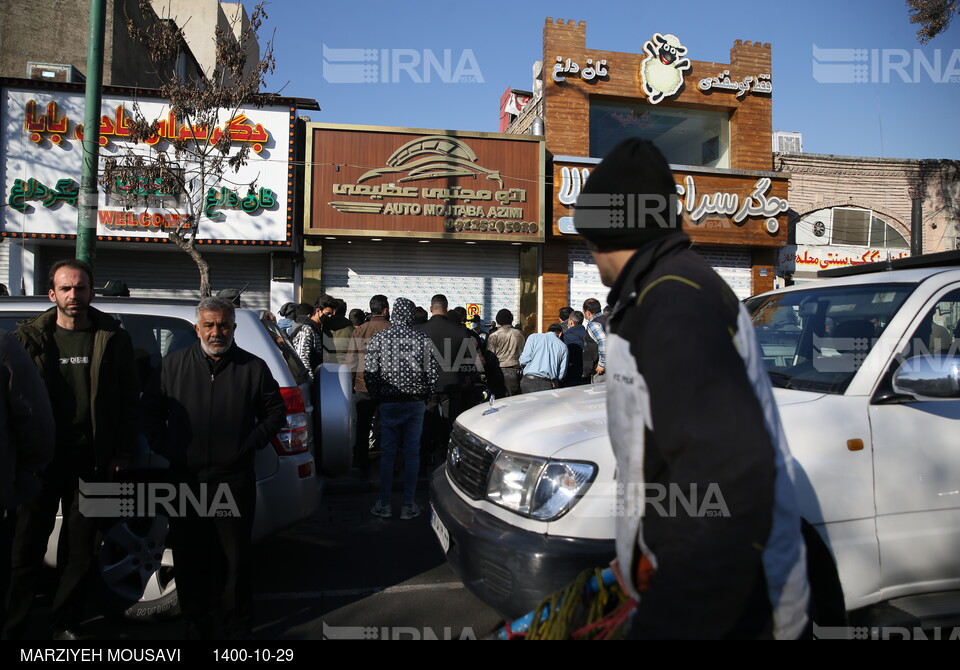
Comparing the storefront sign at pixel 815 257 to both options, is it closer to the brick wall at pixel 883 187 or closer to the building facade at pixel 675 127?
the building facade at pixel 675 127

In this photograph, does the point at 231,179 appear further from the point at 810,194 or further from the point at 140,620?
the point at 810,194

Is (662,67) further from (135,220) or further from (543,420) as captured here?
(543,420)

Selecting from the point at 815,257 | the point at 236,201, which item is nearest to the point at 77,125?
the point at 236,201

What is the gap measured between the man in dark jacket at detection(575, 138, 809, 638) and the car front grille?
1.49m

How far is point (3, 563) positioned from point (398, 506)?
3.58 m

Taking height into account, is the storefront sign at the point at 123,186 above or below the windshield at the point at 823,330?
above

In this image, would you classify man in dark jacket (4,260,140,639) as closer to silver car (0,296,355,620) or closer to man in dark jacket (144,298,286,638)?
silver car (0,296,355,620)

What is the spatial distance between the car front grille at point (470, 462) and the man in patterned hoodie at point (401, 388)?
195 cm

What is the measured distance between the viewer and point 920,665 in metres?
2.39

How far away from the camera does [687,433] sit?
1.24 metres

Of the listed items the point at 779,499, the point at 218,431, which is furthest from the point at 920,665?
the point at 218,431

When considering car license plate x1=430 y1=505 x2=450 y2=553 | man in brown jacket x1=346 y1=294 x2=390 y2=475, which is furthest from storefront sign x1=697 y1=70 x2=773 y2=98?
car license plate x1=430 y1=505 x2=450 y2=553

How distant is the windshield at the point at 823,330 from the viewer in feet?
9.64

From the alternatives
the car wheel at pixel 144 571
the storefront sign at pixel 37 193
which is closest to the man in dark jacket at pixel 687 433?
the car wheel at pixel 144 571
